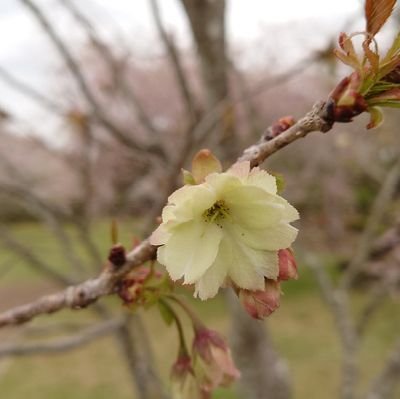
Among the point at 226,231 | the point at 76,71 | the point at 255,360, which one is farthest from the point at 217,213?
the point at 255,360

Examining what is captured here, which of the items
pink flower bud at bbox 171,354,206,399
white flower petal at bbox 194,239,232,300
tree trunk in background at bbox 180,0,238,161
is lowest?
pink flower bud at bbox 171,354,206,399

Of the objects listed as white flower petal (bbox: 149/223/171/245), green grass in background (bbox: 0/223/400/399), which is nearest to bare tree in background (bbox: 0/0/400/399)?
white flower petal (bbox: 149/223/171/245)

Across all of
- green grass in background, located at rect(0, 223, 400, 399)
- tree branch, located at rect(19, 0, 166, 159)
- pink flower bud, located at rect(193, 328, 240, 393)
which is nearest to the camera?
pink flower bud, located at rect(193, 328, 240, 393)

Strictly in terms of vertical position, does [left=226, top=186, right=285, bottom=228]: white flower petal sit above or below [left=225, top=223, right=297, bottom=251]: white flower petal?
above

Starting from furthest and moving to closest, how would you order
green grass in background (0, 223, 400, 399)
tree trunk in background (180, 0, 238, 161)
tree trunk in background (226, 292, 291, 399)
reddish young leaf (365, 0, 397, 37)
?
green grass in background (0, 223, 400, 399)
tree trunk in background (226, 292, 291, 399)
tree trunk in background (180, 0, 238, 161)
reddish young leaf (365, 0, 397, 37)

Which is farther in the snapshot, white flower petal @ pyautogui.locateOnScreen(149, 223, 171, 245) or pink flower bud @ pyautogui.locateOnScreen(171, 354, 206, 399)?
pink flower bud @ pyautogui.locateOnScreen(171, 354, 206, 399)

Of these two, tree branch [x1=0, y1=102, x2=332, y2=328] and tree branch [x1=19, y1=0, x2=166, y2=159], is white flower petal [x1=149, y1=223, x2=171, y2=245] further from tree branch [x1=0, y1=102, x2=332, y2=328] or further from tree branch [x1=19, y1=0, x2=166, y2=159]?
tree branch [x1=19, y1=0, x2=166, y2=159]

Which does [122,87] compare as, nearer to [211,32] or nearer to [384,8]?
[211,32]

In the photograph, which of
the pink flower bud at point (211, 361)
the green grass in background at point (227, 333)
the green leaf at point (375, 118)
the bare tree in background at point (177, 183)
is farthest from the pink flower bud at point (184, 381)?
the green grass in background at point (227, 333)
